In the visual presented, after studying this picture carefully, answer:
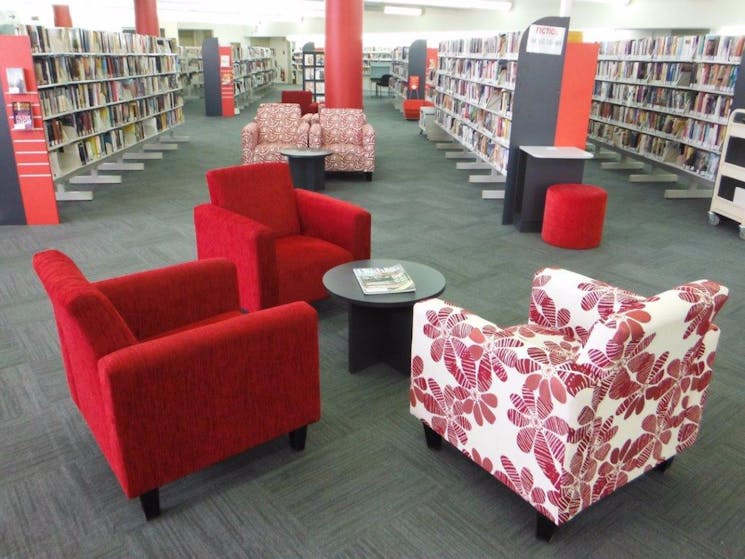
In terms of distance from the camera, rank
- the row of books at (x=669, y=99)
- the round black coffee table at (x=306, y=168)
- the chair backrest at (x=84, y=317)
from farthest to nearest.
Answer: the round black coffee table at (x=306, y=168), the row of books at (x=669, y=99), the chair backrest at (x=84, y=317)

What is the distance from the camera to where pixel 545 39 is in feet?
17.9

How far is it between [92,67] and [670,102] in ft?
22.8

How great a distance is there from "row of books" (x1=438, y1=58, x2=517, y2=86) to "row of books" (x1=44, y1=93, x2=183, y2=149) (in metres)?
4.64

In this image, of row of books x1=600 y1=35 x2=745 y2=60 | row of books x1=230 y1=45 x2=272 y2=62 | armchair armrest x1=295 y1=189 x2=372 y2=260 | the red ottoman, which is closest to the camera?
armchair armrest x1=295 y1=189 x2=372 y2=260

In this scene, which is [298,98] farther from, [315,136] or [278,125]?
[315,136]

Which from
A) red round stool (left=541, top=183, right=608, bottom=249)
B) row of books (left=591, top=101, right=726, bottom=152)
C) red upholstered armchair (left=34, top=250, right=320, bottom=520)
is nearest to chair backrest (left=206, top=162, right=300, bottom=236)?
red upholstered armchair (left=34, top=250, right=320, bottom=520)

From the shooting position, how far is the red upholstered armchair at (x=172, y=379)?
6.27ft

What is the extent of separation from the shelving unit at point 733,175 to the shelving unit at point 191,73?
16.7 meters

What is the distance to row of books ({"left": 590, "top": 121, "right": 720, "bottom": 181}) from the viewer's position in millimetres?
6793

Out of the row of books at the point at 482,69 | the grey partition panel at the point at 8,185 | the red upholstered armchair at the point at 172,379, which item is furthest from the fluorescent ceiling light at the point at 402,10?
the red upholstered armchair at the point at 172,379

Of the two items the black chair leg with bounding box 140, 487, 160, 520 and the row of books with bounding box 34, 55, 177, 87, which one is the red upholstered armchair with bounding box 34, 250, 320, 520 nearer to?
the black chair leg with bounding box 140, 487, 160, 520

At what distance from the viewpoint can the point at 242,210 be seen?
376cm

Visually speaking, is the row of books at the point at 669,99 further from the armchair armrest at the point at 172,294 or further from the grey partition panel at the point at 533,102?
the armchair armrest at the point at 172,294

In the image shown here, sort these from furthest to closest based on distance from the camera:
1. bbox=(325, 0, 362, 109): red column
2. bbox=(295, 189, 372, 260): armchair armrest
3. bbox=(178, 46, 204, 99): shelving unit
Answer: bbox=(178, 46, 204, 99): shelving unit, bbox=(325, 0, 362, 109): red column, bbox=(295, 189, 372, 260): armchair armrest
